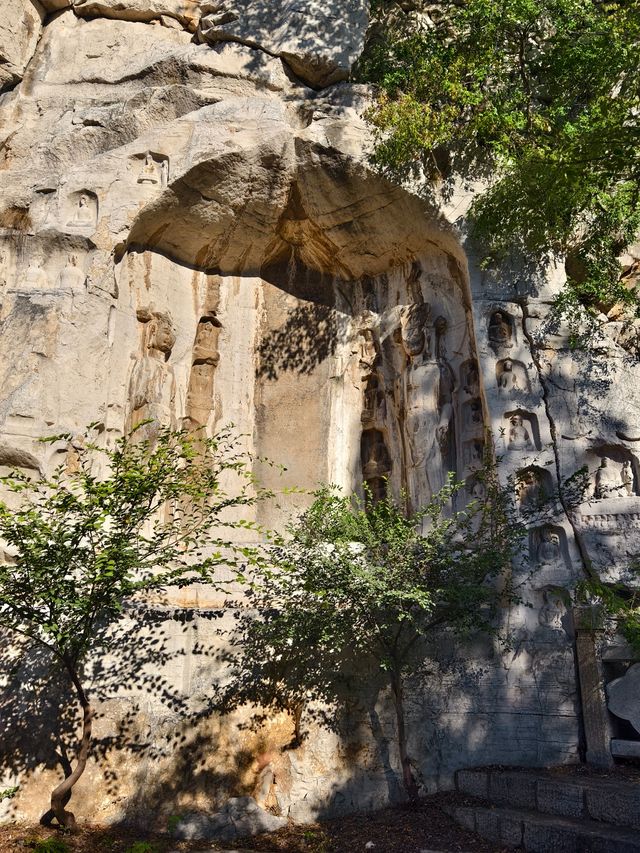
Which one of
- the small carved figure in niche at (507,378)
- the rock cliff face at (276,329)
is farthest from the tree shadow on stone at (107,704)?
the small carved figure in niche at (507,378)

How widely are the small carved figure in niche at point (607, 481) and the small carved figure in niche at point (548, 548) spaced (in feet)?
2.59

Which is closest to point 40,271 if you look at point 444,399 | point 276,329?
point 276,329

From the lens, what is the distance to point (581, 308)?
37.6 ft

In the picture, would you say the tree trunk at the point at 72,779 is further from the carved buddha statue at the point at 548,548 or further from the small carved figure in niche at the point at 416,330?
the small carved figure in niche at the point at 416,330

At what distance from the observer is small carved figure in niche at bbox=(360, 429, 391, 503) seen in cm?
1246

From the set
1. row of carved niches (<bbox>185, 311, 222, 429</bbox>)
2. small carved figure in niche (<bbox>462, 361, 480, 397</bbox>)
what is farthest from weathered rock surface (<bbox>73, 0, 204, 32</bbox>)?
small carved figure in niche (<bbox>462, 361, 480, 397</bbox>)

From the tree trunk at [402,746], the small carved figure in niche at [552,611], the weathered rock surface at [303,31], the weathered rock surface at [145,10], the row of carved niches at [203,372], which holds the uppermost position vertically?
the weathered rock surface at [145,10]

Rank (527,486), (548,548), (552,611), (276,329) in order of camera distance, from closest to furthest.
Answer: (552,611) < (548,548) < (527,486) < (276,329)

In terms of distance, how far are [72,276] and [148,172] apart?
2.05 m

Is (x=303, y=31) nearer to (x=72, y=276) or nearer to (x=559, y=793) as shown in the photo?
(x=72, y=276)

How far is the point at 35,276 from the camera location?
37.6ft

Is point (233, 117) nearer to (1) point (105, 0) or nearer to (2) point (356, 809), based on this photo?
(1) point (105, 0)

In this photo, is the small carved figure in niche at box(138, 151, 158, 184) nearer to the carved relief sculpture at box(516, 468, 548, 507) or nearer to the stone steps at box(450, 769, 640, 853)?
the carved relief sculpture at box(516, 468, 548, 507)

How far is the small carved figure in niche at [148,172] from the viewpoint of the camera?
1196 centimetres
